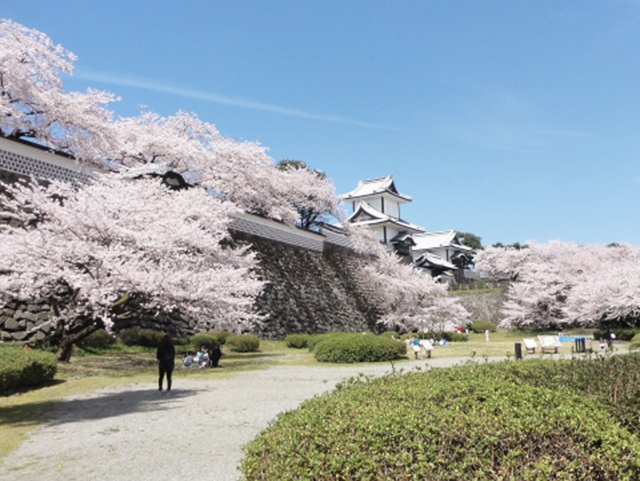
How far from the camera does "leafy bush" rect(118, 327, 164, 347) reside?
781 inches

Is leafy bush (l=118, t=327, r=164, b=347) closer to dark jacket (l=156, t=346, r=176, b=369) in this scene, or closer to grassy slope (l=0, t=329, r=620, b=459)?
grassy slope (l=0, t=329, r=620, b=459)

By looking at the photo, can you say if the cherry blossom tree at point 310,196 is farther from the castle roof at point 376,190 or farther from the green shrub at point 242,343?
the castle roof at point 376,190

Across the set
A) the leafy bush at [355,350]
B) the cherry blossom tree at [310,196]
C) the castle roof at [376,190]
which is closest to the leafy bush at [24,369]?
the leafy bush at [355,350]

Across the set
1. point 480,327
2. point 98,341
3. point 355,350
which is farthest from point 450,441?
point 480,327

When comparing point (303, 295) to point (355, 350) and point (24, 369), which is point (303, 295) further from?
point (24, 369)

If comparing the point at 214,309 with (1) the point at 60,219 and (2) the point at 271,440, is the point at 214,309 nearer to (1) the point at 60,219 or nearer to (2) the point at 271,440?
(1) the point at 60,219

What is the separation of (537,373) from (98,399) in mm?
8209

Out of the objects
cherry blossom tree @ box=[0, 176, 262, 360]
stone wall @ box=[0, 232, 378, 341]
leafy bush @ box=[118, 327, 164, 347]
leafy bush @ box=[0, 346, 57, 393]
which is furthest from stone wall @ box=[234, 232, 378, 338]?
leafy bush @ box=[0, 346, 57, 393]

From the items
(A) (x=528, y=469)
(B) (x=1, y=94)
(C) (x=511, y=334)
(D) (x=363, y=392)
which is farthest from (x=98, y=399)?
(C) (x=511, y=334)

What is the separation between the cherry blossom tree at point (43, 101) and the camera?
63.0 feet

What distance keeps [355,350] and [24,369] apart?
1004cm

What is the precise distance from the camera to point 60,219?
14.6m

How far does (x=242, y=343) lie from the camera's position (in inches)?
869

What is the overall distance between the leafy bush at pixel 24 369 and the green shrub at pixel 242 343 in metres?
10.0
